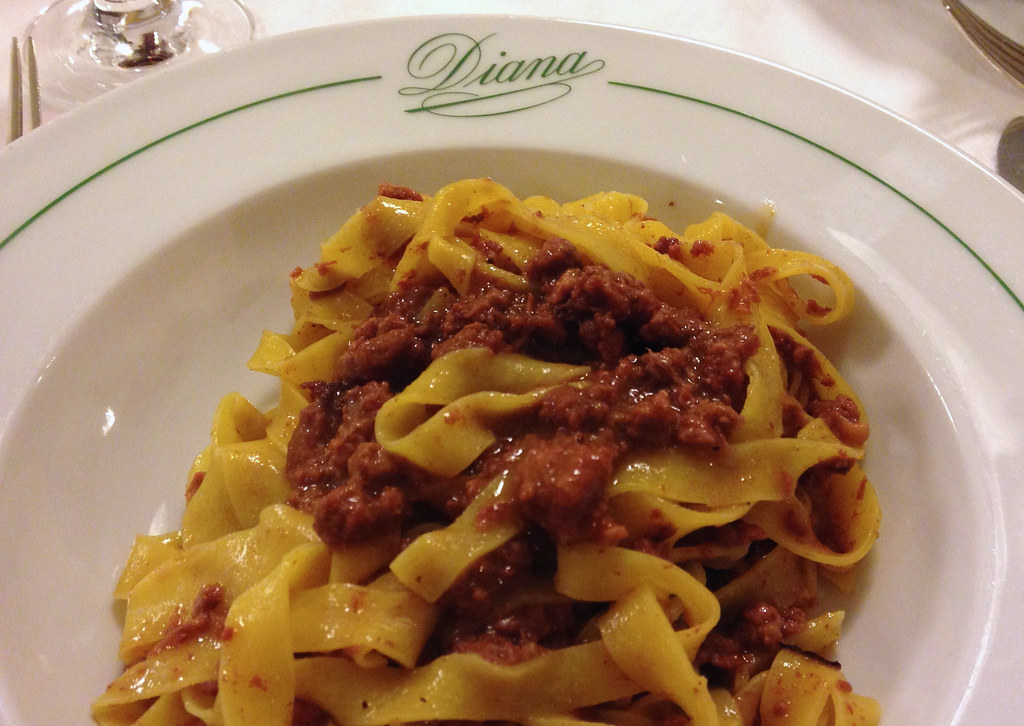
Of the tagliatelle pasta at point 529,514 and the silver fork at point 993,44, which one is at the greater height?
the silver fork at point 993,44

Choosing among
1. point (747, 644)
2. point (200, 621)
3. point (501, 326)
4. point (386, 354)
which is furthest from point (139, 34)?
point (747, 644)

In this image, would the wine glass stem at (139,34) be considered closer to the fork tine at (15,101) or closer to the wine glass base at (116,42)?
the wine glass base at (116,42)

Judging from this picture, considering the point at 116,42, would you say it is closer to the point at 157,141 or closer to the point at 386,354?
the point at 157,141

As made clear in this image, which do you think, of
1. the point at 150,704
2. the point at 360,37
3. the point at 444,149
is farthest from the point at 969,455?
the point at 360,37

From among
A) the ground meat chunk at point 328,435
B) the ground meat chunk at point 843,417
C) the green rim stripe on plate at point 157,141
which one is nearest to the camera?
the ground meat chunk at point 328,435

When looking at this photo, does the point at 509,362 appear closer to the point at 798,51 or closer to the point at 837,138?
the point at 837,138

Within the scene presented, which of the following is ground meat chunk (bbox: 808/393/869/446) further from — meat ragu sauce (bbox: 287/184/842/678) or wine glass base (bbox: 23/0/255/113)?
wine glass base (bbox: 23/0/255/113)

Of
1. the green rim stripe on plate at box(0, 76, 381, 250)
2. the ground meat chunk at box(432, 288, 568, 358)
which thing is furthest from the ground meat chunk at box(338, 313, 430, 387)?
the green rim stripe on plate at box(0, 76, 381, 250)

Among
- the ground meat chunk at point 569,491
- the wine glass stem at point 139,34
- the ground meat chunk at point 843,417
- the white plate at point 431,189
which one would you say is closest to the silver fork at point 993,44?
the white plate at point 431,189
